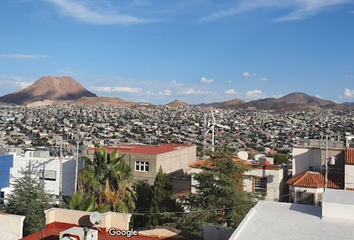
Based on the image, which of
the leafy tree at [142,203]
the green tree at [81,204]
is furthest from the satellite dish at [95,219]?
the leafy tree at [142,203]

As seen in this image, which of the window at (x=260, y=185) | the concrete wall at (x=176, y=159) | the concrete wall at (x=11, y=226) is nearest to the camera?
the concrete wall at (x=11, y=226)

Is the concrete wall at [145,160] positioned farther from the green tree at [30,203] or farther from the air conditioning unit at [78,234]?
the air conditioning unit at [78,234]

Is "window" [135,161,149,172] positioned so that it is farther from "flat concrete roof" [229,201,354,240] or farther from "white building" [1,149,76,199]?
"flat concrete roof" [229,201,354,240]

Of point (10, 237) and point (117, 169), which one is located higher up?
point (117, 169)

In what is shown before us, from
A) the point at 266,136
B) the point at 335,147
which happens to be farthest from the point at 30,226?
the point at 266,136

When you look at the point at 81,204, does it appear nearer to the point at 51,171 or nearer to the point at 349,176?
the point at 349,176

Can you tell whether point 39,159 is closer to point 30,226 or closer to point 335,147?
point 30,226

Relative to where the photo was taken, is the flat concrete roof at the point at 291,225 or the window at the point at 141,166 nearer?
the flat concrete roof at the point at 291,225
